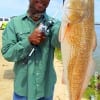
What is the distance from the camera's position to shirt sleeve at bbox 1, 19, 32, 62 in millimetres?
3984

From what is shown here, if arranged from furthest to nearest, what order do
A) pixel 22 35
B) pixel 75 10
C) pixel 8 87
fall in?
pixel 8 87 < pixel 22 35 < pixel 75 10

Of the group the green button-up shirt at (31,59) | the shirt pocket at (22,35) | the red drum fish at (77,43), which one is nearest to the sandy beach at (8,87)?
the green button-up shirt at (31,59)

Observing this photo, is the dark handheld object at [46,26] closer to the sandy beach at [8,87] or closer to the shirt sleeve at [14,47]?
the shirt sleeve at [14,47]

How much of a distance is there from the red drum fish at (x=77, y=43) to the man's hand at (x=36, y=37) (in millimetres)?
711

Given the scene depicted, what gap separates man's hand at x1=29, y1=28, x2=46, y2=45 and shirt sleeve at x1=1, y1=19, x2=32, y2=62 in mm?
97

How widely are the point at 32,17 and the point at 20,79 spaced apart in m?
0.68

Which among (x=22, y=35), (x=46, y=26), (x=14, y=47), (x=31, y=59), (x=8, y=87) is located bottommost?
(x=8, y=87)

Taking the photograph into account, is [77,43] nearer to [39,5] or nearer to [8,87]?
[39,5]

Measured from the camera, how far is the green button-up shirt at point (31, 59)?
4.10 m

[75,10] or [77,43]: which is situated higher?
[75,10]

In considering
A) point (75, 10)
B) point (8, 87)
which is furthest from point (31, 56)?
point (8, 87)

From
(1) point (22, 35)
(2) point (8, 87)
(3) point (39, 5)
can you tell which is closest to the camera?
(3) point (39, 5)

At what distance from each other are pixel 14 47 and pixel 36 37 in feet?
1.10

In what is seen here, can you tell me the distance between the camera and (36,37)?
380cm
